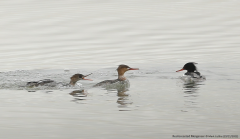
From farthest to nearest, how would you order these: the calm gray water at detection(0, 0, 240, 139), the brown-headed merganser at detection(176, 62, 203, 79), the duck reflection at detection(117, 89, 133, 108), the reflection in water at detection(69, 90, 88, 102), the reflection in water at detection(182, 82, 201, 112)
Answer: the brown-headed merganser at detection(176, 62, 203, 79) → the reflection in water at detection(69, 90, 88, 102) → the duck reflection at detection(117, 89, 133, 108) → the reflection in water at detection(182, 82, 201, 112) → the calm gray water at detection(0, 0, 240, 139)

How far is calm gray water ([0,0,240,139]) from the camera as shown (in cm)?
1080

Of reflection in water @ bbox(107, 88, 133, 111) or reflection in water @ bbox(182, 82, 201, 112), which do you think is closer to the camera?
reflection in water @ bbox(182, 82, 201, 112)

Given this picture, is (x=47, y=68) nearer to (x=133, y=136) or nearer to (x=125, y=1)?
(x=133, y=136)

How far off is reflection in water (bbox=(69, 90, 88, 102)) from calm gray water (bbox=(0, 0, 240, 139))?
0.03 meters

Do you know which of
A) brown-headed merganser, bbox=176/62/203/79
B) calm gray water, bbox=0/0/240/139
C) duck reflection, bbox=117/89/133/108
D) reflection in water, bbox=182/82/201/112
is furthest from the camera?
brown-headed merganser, bbox=176/62/203/79

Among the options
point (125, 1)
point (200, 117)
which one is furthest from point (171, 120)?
point (125, 1)

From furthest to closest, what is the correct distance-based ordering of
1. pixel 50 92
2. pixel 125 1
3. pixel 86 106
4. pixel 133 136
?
1. pixel 125 1
2. pixel 50 92
3. pixel 86 106
4. pixel 133 136

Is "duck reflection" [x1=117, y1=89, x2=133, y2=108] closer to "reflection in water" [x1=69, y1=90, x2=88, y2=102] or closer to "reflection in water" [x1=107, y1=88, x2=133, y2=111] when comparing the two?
"reflection in water" [x1=107, y1=88, x2=133, y2=111]

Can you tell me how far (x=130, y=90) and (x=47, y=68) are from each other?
18.5 ft

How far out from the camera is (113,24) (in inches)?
1198

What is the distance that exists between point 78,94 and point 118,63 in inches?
252

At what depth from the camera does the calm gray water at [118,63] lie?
10.8m

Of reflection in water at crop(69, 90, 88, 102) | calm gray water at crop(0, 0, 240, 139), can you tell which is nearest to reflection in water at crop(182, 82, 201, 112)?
calm gray water at crop(0, 0, 240, 139)

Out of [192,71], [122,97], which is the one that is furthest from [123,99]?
[192,71]
